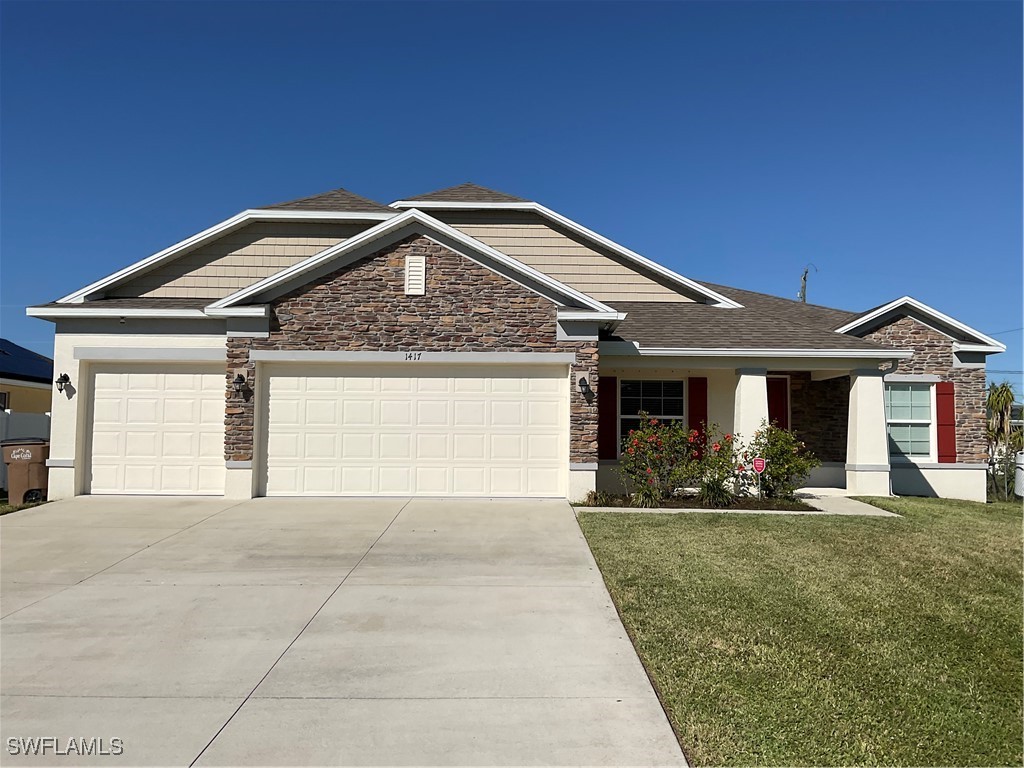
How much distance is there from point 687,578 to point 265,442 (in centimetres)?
806

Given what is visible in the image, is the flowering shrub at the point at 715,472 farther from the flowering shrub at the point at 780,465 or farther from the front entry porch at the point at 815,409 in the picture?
the front entry porch at the point at 815,409

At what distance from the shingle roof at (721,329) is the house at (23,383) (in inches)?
649

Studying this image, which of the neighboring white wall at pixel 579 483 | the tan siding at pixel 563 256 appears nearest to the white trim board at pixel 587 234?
the tan siding at pixel 563 256

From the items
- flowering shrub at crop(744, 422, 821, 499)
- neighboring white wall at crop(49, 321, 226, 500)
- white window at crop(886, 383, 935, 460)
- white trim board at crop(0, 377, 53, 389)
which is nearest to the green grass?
flowering shrub at crop(744, 422, 821, 499)

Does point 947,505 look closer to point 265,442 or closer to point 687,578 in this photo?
point 687,578

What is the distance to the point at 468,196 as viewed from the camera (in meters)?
15.6

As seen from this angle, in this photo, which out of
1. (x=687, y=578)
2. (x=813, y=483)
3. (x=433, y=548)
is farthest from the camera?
(x=813, y=483)

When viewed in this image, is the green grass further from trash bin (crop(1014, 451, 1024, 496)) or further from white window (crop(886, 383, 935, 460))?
trash bin (crop(1014, 451, 1024, 496))

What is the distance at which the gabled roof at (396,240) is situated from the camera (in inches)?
443

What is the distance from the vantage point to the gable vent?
37.7 feet

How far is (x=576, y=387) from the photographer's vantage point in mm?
11453

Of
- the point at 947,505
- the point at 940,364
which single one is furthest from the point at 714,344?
the point at 940,364

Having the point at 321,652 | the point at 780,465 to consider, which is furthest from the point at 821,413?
the point at 321,652

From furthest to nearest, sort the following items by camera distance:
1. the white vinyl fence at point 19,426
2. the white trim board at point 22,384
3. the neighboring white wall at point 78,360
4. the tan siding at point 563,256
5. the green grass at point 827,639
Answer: the white trim board at point 22,384 → the tan siding at point 563,256 → the white vinyl fence at point 19,426 → the neighboring white wall at point 78,360 → the green grass at point 827,639
